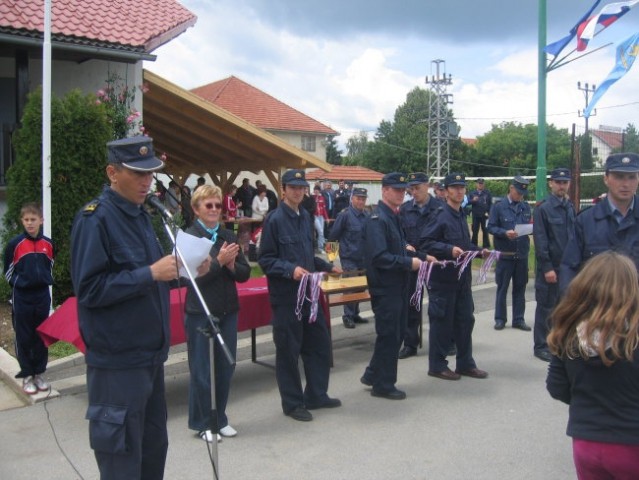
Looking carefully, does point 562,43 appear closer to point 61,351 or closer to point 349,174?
point 61,351

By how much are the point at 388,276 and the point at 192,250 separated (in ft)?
8.80

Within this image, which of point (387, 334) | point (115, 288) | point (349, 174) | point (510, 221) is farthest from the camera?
point (349, 174)

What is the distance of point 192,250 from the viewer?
3504 millimetres

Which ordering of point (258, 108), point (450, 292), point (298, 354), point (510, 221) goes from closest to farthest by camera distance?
point (298, 354)
point (450, 292)
point (510, 221)
point (258, 108)

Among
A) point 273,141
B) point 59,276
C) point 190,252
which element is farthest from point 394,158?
point 190,252

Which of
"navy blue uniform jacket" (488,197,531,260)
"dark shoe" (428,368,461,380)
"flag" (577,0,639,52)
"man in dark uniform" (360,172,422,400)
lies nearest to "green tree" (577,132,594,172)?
"flag" (577,0,639,52)

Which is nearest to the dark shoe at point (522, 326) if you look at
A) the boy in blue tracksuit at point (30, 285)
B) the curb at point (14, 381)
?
the curb at point (14, 381)

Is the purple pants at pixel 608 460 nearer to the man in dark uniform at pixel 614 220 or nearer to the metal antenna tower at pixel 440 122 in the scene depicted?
the man in dark uniform at pixel 614 220

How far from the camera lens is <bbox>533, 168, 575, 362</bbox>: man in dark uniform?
7.12 metres

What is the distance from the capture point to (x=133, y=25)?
1208 centimetres

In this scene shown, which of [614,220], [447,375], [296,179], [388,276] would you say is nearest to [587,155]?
[447,375]

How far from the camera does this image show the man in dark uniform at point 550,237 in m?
7.12

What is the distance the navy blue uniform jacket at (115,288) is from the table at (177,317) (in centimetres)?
136

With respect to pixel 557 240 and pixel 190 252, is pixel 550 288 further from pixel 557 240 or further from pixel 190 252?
pixel 190 252
